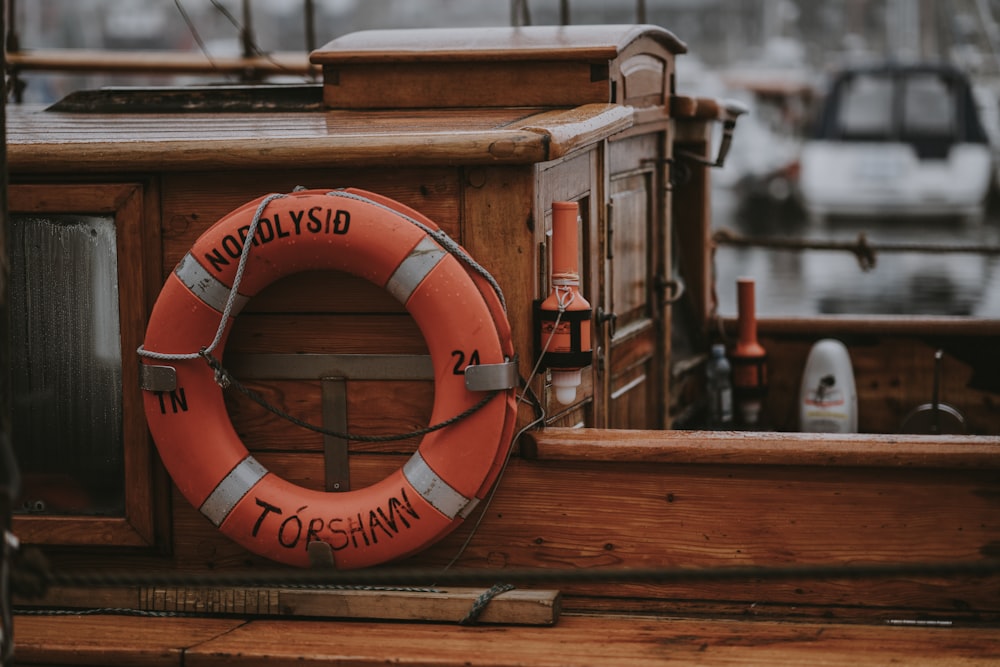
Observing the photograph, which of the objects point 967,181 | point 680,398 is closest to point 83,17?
point 967,181

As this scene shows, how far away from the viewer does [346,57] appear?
3918 millimetres

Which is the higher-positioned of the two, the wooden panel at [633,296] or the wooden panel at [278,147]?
the wooden panel at [278,147]

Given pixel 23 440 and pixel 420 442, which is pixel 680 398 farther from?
pixel 23 440

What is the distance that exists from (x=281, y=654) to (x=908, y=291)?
12198mm

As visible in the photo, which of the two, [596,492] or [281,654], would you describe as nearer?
[281,654]

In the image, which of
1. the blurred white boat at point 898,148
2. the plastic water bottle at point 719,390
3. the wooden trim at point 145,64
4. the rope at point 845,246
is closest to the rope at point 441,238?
the plastic water bottle at point 719,390

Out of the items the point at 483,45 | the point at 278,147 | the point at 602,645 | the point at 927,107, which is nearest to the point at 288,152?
the point at 278,147

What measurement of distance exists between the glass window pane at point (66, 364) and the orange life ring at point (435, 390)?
8.5 inches

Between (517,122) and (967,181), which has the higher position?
(517,122)

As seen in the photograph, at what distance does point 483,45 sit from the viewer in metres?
3.83

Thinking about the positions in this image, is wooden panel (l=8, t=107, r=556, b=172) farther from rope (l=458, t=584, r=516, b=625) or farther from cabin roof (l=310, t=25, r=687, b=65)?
rope (l=458, t=584, r=516, b=625)

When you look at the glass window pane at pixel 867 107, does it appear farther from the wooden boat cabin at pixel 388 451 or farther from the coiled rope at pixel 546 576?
the coiled rope at pixel 546 576

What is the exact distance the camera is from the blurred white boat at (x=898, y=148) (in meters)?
18.8

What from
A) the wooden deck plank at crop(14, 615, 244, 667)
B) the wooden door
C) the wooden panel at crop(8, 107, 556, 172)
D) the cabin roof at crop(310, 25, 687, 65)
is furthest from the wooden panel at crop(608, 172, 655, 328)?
the wooden deck plank at crop(14, 615, 244, 667)
